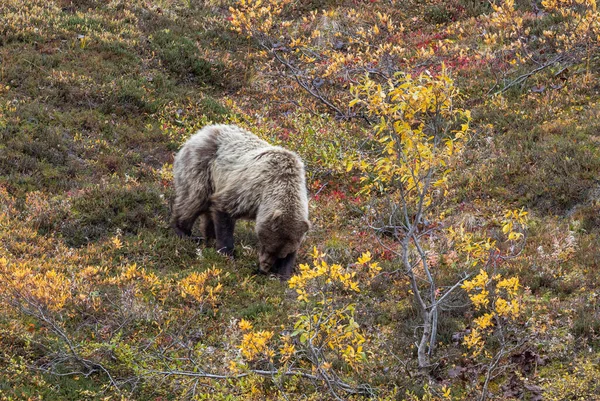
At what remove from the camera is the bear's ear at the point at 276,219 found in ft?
32.3

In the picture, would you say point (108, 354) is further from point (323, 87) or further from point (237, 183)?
point (323, 87)

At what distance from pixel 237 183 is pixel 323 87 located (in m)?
8.52

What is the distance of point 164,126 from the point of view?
15.8m

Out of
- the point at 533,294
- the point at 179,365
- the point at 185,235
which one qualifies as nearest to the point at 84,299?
the point at 179,365

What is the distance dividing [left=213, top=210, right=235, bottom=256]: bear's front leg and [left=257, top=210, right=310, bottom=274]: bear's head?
75cm

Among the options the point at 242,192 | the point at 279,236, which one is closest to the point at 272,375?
the point at 279,236

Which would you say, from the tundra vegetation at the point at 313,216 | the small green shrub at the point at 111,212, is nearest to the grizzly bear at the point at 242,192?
the tundra vegetation at the point at 313,216

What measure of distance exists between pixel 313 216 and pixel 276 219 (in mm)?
2742

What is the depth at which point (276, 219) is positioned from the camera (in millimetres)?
9883

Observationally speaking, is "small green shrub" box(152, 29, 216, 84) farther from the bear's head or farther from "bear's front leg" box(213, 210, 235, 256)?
the bear's head

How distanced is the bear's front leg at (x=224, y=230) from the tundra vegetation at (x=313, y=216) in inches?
14.8

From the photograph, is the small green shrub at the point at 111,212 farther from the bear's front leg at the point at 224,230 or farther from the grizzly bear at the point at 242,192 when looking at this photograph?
the bear's front leg at the point at 224,230

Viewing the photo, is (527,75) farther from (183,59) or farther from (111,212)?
(111,212)

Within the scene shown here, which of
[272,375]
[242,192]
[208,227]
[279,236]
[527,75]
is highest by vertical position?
[527,75]
